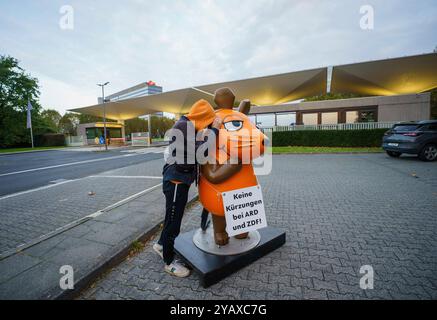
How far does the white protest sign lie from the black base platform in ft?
1.03

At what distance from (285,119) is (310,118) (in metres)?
2.38

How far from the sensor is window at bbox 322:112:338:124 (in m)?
19.6

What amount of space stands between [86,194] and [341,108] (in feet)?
68.4

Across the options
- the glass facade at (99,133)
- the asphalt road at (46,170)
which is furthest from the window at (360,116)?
the glass facade at (99,133)

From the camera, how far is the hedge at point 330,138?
14.1 m

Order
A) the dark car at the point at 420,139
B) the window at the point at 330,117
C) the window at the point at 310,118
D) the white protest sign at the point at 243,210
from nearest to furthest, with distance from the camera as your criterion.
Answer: the white protest sign at the point at 243,210 < the dark car at the point at 420,139 < the window at the point at 330,117 < the window at the point at 310,118

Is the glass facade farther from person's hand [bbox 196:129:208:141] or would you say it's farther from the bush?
person's hand [bbox 196:129:208:141]

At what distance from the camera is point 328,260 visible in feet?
8.00

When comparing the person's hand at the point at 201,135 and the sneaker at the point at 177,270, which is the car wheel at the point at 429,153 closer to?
the person's hand at the point at 201,135

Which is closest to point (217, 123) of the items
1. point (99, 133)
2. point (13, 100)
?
point (99, 133)

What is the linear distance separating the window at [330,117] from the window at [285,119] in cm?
268

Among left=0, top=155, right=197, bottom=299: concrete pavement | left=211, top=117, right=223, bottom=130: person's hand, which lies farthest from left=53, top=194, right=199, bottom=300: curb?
left=211, top=117, right=223, bottom=130: person's hand

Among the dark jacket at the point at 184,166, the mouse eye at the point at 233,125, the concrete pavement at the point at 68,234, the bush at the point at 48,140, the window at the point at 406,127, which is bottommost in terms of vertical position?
the concrete pavement at the point at 68,234
